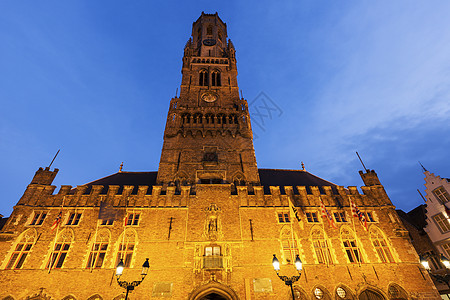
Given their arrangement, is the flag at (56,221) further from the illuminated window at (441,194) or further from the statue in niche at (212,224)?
the illuminated window at (441,194)

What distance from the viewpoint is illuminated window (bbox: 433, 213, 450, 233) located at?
21266 mm

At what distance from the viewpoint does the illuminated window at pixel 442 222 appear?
69.8 feet

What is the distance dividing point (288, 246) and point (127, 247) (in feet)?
44.2

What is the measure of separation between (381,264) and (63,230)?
2672 centimetres

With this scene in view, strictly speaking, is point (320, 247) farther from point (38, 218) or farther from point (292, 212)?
point (38, 218)

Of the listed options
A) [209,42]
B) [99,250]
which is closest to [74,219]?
[99,250]

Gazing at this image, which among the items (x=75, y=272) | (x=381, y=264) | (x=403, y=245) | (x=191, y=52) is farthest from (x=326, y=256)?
(x=191, y=52)

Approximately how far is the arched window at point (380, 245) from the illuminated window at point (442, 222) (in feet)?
23.6

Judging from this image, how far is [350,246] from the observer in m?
19.3

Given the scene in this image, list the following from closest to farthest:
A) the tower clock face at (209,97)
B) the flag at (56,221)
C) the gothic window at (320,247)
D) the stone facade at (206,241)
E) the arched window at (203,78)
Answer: the stone facade at (206,241)
the flag at (56,221)
the gothic window at (320,247)
the tower clock face at (209,97)
the arched window at (203,78)

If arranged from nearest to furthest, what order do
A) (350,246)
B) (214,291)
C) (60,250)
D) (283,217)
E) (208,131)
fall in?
(214,291) → (60,250) → (350,246) → (283,217) → (208,131)

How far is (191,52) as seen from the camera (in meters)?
39.4

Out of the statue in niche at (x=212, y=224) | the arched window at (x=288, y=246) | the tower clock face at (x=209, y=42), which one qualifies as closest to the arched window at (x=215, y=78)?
the tower clock face at (x=209, y=42)

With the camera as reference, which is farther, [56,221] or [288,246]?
[288,246]
